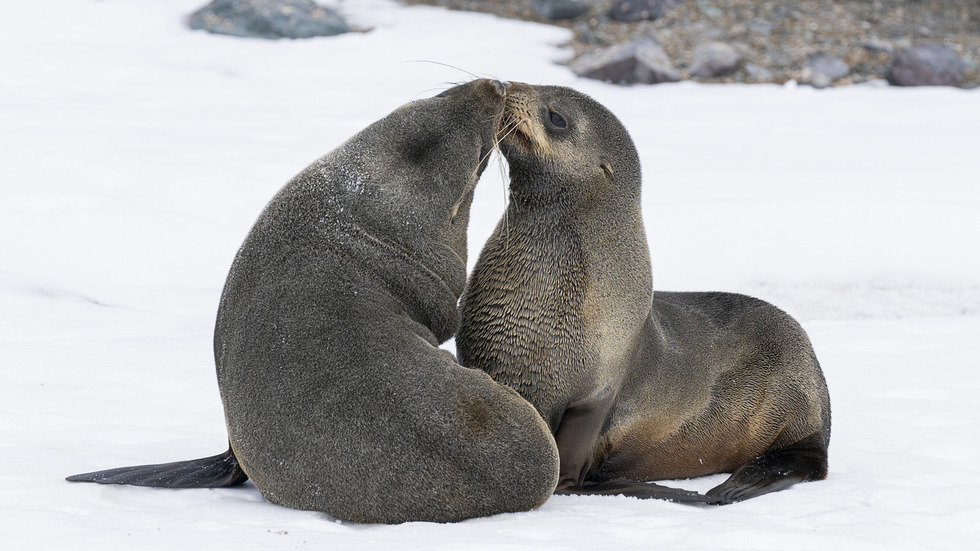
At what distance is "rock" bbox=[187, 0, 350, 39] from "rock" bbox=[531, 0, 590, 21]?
3.16m

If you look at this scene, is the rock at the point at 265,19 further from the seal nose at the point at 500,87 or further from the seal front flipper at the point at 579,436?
the seal front flipper at the point at 579,436

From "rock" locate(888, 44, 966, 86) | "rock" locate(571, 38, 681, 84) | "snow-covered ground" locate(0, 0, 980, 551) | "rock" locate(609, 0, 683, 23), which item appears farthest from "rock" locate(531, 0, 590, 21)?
"rock" locate(888, 44, 966, 86)

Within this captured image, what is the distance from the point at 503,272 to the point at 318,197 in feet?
2.94

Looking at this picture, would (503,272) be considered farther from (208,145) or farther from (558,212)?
(208,145)

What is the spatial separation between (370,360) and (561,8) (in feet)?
43.5

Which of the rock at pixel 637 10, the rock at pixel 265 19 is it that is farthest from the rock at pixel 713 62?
the rock at pixel 265 19

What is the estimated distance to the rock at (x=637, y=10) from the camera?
A: 15.9 meters

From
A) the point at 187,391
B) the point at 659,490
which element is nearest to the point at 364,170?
the point at 659,490

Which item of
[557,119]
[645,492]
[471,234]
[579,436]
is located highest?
[557,119]

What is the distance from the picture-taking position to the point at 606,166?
446cm

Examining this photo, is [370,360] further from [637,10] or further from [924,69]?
[637,10]

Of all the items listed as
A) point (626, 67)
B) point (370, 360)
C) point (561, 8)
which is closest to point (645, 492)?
point (370, 360)

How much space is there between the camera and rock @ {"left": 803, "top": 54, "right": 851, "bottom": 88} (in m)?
14.2

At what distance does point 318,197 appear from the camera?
154 inches
